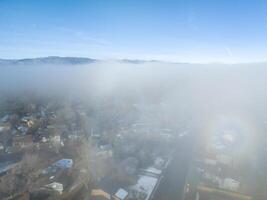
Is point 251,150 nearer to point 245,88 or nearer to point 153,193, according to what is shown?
point 153,193

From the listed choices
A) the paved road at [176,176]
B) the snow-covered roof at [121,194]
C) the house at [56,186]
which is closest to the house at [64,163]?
the house at [56,186]

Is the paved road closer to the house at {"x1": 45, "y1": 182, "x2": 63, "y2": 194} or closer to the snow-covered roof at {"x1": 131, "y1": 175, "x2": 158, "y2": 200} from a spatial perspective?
the snow-covered roof at {"x1": 131, "y1": 175, "x2": 158, "y2": 200}

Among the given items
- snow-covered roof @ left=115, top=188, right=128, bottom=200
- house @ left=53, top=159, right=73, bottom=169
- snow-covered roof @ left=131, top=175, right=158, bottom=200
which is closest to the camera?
snow-covered roof @ left=115, top=188, right=128, bottom=200

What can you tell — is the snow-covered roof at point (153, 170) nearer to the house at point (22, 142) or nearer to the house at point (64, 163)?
→ the house at point (64, 163)

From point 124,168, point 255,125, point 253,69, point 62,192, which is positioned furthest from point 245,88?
point 62,192

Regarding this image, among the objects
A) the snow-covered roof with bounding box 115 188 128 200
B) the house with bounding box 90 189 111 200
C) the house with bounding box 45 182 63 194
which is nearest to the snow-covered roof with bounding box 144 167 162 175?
the snow-covered roof with bounding box 115 188 128 200

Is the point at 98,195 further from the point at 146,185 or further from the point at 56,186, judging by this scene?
the point at 146,185

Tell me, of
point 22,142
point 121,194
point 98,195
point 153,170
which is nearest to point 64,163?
point 121,194
